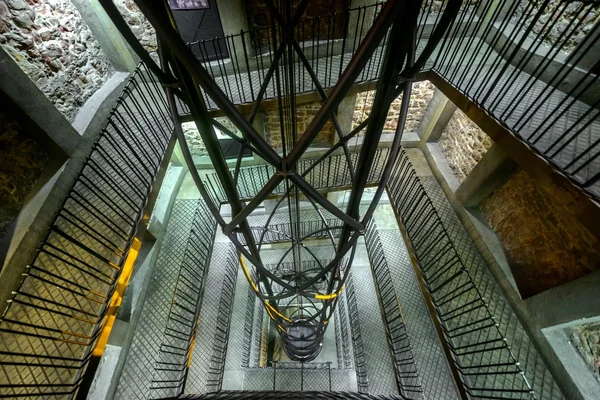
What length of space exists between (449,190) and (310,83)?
11.2 feet

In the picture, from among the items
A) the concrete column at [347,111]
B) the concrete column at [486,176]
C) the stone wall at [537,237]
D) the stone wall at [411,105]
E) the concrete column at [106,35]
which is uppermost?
the concrete column at [106,35]

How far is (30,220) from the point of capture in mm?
2877

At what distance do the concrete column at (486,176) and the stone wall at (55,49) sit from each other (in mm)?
6423

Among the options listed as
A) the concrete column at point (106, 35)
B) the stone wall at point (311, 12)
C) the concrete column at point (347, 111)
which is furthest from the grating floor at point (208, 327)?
the stone wall at point (311, 12)

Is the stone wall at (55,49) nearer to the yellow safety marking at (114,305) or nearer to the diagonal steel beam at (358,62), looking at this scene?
the yellow safety marking at (114,305)

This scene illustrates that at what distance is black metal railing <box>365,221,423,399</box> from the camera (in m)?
3.89

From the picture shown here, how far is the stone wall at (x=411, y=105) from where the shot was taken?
556 centimetres

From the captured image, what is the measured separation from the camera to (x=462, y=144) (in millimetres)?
5203

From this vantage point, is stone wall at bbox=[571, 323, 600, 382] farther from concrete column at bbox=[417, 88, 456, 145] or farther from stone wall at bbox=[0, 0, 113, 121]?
stone wall at bbox=[0, 0, 113, 121]

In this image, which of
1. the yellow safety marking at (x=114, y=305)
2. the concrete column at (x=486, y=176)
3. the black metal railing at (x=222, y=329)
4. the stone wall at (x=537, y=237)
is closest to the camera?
the yellow safety marking at (x=114, y=305)

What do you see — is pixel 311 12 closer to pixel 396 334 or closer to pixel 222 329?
pixel 396 334

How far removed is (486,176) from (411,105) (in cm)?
245

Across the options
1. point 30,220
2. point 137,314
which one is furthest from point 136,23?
point 137,314

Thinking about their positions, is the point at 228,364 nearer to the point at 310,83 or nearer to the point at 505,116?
the point at 310,83
